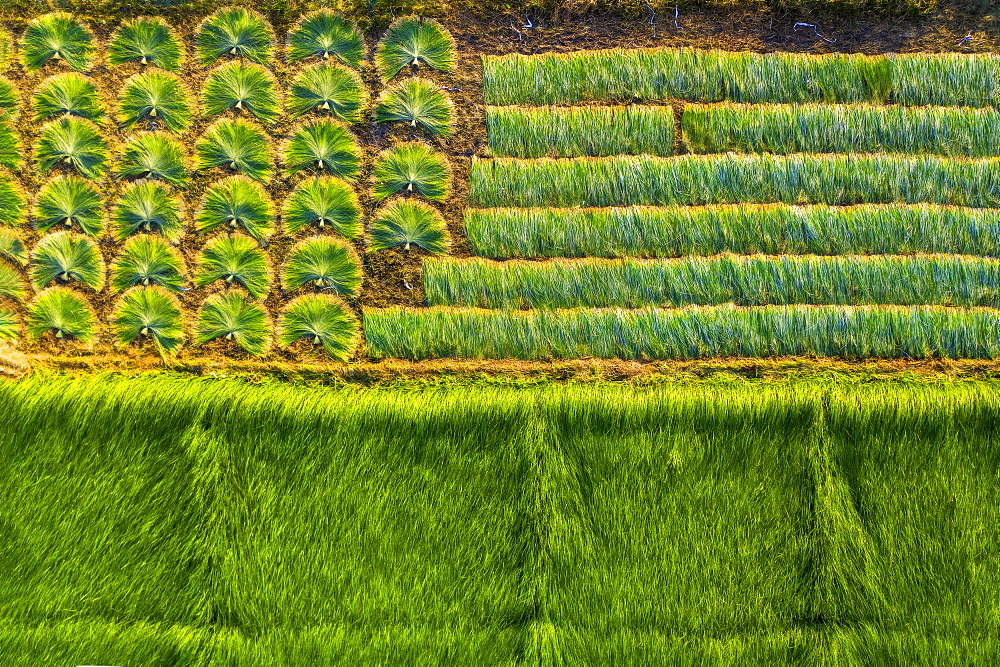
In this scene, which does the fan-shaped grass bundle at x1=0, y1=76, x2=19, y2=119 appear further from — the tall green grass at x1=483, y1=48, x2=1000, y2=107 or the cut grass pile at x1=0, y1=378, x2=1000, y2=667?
the tall green grass at x1=483, y1=48, x2=1000, y2=107

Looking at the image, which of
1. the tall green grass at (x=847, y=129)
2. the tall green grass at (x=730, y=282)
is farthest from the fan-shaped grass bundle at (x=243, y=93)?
the tall green grass at (x=847, y=129)

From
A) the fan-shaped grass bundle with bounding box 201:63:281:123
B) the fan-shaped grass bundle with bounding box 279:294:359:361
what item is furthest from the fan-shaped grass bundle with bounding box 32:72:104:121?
the fan-shaped grass bundle with bounding box 279:294:359:361

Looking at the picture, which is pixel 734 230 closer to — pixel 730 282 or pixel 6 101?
pixel 730 282

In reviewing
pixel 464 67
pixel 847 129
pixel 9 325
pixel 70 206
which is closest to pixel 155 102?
pixel 70 206

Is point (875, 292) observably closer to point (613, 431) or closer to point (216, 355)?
point (613, 431)

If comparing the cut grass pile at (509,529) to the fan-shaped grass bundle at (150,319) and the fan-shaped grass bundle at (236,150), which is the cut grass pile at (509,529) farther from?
the fan-shaped grass bundle at (236,150)

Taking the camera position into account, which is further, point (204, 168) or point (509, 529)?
point (204, 168)
